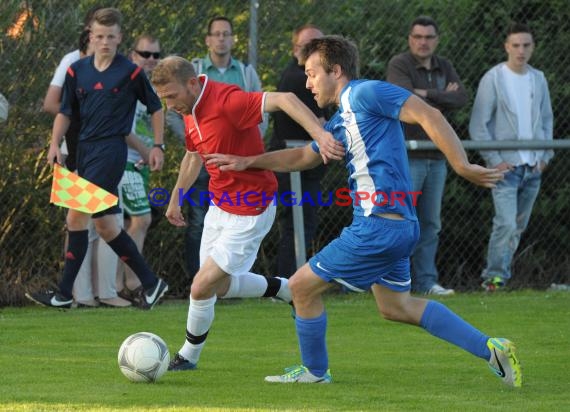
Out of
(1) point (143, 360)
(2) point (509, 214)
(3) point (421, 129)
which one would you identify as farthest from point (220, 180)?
(2) point (509, 214)

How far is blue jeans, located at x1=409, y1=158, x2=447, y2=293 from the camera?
1107 cm

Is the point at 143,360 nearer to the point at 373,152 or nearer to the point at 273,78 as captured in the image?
the point at 373,152

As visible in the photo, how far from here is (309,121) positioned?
21.8 ft

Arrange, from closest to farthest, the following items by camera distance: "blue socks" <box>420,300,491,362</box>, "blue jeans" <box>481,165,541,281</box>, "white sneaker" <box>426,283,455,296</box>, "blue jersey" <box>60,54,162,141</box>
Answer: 1. "blue socks" <box>420,300,491,362</box>
2. "blue jersey" <box>60,54,162,141</box>
3. "white sneaker" <box>426,283,455,296</box>
4. "blue jeans" <box>481,165,541,281</box>

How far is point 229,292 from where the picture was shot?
769 cm

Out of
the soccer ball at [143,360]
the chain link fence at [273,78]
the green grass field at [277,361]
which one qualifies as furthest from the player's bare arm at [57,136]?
the soccer ball at [143,360]

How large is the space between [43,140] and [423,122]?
5.41 m

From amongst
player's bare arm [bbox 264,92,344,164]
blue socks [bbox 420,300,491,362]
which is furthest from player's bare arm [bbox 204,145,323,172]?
blue socks [bbox 420,300,491,362]

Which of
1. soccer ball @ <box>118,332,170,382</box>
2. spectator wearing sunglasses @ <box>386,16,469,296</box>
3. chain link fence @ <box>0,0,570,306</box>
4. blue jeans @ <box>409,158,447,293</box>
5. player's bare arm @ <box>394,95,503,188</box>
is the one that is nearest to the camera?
player's bare arm @ <box>394,95,503,188</box>

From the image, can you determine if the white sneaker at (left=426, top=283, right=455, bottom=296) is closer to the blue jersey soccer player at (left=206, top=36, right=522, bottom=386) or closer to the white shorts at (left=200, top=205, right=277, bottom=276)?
the white shorts at (left=200, top=205, right=277, bottom=276)

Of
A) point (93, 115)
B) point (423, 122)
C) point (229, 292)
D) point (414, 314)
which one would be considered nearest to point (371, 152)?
point (423, 122)

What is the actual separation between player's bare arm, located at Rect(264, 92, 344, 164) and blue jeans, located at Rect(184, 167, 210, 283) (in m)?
3.55

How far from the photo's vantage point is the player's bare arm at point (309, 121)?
6387 millimetres

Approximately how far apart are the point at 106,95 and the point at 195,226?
139 cm
